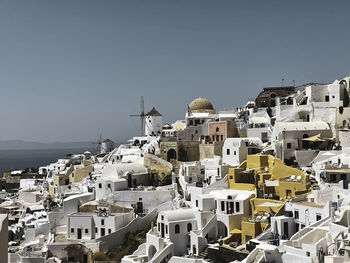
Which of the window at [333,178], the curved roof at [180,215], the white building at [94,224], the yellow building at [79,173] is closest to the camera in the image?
the window at [333,178]

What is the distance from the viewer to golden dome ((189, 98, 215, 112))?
189ft

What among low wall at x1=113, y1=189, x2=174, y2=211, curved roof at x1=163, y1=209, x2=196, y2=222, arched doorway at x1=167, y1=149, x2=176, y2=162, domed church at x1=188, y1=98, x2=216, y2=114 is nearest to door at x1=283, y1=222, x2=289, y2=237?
curved roof at x1=163, y1=209, x2=196, y2=222

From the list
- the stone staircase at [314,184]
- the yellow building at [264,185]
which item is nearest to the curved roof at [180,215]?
the yellow building at [264,185]

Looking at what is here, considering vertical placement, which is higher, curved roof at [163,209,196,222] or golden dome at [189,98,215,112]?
golden dome at [189,98,215,112]

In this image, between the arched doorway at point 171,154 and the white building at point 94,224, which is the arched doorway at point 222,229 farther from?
→ the arched doorway at point 171,154

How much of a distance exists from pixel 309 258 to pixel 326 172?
387 inches

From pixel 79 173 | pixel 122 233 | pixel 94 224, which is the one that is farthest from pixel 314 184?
pixel 79 173

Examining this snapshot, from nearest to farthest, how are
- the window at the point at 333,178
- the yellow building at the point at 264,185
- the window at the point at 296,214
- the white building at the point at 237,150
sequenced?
1. the window at the point at 296,214
2. the yellow building at the point at 264,185
3. the window at the point at 333,178
4. the white building at the point at 237,150

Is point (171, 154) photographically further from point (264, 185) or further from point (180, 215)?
point (264, 185)

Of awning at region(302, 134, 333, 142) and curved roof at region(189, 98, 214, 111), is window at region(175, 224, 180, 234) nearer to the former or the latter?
awning at region(302, 134, 333, 142)

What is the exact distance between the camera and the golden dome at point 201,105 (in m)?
57.6

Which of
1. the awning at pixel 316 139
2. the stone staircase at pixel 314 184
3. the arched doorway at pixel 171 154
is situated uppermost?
the awning at pixel 316 139

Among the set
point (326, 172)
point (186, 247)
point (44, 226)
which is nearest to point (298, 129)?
point (326, 172)

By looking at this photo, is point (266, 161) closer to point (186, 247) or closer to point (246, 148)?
point (246, 148)
